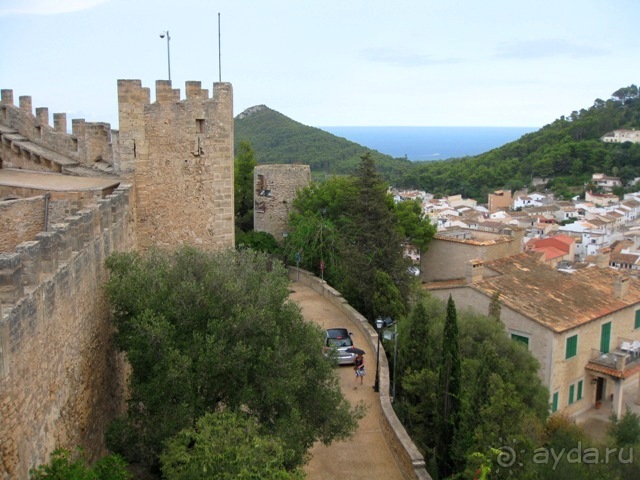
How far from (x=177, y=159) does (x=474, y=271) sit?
13357 millimetres

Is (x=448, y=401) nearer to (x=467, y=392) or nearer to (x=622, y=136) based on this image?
(x=467, y=392)

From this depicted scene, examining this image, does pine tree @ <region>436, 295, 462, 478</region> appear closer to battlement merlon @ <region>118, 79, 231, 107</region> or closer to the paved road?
the paved road

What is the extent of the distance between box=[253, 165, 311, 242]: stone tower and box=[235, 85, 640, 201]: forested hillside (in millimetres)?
44287

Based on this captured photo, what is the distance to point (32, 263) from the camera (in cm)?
687

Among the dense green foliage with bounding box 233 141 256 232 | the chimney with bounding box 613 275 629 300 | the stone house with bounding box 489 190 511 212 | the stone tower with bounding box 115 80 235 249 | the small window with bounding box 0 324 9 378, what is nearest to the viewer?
the small window with bounding box 0 324 9 378

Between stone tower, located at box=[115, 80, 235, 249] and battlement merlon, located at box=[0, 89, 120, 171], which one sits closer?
stone tower, located at box=[115, 80, 235, 249]

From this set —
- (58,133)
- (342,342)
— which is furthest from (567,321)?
(58,133)

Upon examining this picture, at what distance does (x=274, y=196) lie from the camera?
1019 inches

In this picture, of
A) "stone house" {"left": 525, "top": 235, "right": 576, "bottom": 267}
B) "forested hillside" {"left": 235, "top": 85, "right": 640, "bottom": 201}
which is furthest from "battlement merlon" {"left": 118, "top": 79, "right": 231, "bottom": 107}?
"forested hillside" {"left": 235, "top": 85, "right": 640, "bottom": 201}

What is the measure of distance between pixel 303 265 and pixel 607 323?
10.5m

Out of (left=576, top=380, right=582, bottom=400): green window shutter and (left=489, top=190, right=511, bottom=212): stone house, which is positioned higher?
(left=489, top=190, right=511, bottom=212): stone house

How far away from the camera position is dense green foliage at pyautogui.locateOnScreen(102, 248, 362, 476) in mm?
8516

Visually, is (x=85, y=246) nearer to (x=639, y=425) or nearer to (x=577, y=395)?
(x=639, y=425)

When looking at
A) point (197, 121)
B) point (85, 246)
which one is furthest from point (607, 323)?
point (85, 246)
